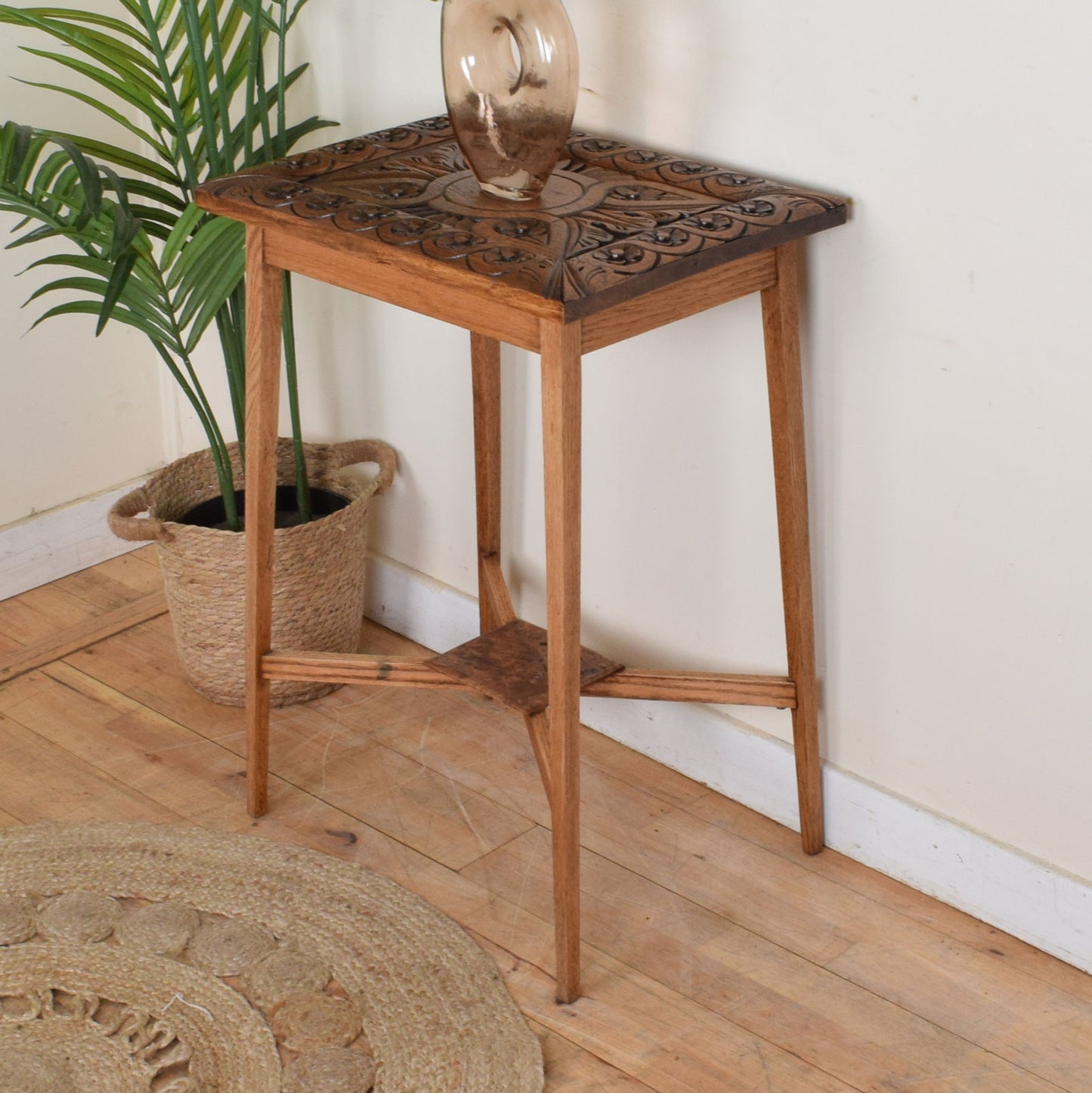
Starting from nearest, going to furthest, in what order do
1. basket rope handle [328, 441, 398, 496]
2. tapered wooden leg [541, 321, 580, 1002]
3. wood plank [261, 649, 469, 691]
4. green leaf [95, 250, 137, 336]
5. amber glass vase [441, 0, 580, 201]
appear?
tapered wooden leg [541, 321, 580, 1002] → amber glass vase [441, 0, 580, 201] → green leaf [95, 250, 137, 336] → wood plank [261, 649, 469, 691] → basket rope handle [328, 441, 398, 496]

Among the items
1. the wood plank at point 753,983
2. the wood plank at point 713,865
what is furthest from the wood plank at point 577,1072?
the wood plank at point 713,865

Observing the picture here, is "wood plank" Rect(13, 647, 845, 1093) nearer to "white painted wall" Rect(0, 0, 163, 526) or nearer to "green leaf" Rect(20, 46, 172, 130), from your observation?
"white painted wall" Rect(0, 0, 163, 526)

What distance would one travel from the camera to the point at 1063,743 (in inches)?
63.7

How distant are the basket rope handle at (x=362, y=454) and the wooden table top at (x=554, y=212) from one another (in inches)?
22.2

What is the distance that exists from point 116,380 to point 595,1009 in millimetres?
1494

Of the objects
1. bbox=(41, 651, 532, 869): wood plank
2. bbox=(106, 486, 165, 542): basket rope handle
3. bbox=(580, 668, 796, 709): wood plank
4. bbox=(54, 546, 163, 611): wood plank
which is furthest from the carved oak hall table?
bbox=(54, 546, 163, 611): wood plank

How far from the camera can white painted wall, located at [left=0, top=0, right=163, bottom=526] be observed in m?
2.33

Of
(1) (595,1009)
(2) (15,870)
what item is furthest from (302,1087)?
(2) (15,870)

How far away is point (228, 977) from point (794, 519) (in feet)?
2.75

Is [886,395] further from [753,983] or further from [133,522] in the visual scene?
[133,522]

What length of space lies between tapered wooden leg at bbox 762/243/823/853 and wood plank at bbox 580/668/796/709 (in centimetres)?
3

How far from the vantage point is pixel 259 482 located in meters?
1.82

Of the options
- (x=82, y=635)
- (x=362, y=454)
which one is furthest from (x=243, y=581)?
(x=82, y=635)

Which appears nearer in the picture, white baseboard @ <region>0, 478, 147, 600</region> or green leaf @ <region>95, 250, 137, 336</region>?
green leaf @ <region>95, 250, 137, 336</region>
